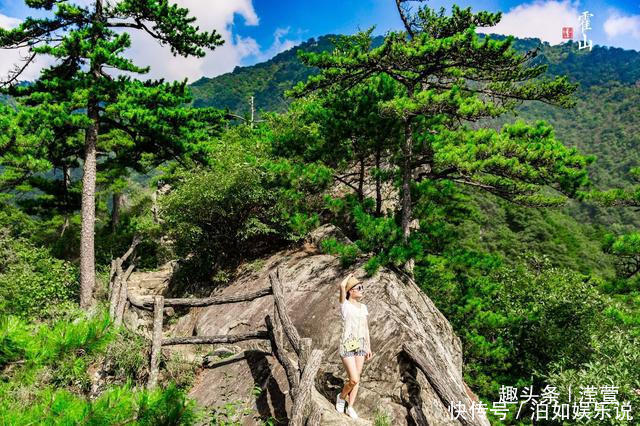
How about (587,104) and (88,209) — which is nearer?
(88,209)

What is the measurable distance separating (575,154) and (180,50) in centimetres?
1247

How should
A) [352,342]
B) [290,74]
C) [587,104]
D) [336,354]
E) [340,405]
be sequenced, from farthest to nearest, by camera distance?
[587,104]
[290,74]
[336,354]
[340,405]
[352,342]

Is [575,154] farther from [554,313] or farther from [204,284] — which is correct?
[554,313]

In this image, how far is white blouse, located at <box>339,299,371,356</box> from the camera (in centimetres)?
562

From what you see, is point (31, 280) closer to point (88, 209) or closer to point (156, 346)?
point (88, 209)

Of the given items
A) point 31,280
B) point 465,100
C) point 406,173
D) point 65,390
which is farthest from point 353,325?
point 31,280

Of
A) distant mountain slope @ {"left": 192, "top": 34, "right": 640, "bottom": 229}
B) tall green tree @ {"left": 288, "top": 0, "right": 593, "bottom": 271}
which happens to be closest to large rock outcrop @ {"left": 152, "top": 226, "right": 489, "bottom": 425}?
tall green tree @ {"left": 288, "top": 0, "right": 593, "bottom": 271}

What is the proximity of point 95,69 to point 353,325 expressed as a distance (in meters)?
12.4

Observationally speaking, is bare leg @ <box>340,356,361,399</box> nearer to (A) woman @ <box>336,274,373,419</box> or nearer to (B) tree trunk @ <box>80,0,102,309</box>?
(A) woman @ <box>336,274,373,419</box>

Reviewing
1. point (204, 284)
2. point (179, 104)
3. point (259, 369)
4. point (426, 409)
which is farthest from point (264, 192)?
point (426, 409)

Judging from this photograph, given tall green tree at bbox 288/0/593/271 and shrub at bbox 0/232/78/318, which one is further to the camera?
shrub at bbox 0/232/78/318

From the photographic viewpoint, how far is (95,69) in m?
12.5

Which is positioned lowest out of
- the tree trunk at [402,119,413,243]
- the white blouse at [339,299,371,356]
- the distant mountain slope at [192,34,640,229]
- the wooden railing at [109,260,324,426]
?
the wooden railing at [109,260,324,426]

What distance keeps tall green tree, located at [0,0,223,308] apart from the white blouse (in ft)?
32.1
